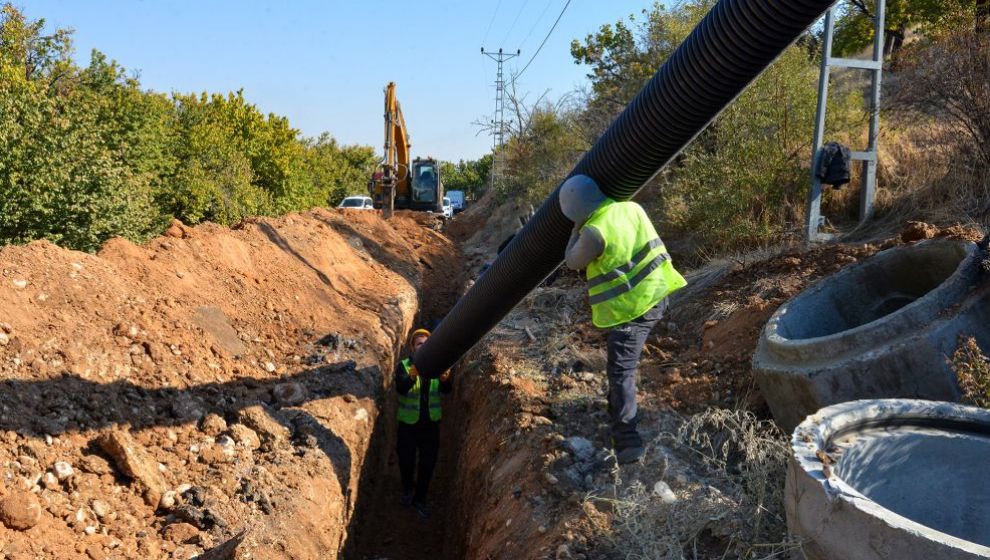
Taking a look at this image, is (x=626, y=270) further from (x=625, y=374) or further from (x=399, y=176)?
(x=399, y=176)

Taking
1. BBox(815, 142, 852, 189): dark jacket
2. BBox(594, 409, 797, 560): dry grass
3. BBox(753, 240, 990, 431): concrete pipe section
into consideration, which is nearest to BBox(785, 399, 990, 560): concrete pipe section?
BBox(594, 409, 797, 560): dry grass

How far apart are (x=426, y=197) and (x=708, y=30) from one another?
28.0 m

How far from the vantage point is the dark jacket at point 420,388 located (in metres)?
7.21

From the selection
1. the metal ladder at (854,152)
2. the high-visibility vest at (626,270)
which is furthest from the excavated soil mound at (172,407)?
the metal ladder at (854,152)

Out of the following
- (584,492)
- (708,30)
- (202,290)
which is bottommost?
(584,492)

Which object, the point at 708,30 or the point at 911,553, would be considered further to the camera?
the point at 708,30

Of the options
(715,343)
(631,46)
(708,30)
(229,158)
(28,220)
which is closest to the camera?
(708,30)

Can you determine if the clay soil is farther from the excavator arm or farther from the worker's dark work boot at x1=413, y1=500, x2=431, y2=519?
the excavator arm

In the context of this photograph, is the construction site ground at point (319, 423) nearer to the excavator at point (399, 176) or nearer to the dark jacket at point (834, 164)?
the dark jacket at point (834, 164)

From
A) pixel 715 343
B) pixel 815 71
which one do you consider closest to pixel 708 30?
pixel 715 343

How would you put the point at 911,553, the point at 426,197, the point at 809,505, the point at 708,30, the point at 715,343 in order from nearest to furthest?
1. the point at 911,553
2. the point at 809,505
3. the point at 708,30
4. the point at 715,343
5. the point at 426,197

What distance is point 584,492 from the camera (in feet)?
15.2

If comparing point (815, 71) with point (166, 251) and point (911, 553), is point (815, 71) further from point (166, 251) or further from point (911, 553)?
point (911, 553)

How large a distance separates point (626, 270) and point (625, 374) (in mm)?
688
